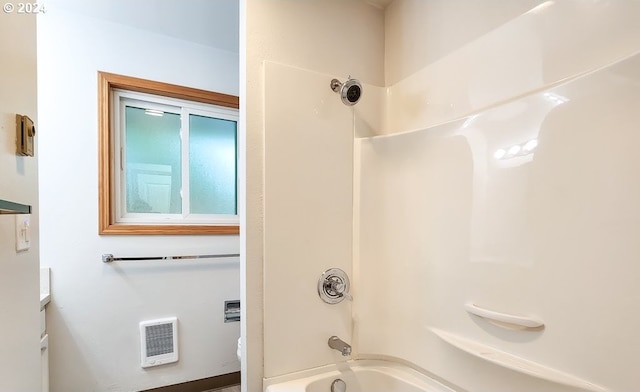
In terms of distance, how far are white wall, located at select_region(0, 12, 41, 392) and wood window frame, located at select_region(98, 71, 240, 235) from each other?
799 millimetres

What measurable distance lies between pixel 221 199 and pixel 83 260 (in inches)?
36.2

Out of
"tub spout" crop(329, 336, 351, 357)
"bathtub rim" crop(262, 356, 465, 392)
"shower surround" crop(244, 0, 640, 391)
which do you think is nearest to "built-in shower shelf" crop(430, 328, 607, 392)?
"shower surround" crop(244, 0, 640, 391)

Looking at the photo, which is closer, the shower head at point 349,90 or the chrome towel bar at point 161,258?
the shower head at point 349,90

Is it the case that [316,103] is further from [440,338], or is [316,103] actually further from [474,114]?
[440,338]

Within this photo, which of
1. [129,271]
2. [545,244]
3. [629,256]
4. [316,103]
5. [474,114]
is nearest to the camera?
[629,256]

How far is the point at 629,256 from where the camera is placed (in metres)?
0.68

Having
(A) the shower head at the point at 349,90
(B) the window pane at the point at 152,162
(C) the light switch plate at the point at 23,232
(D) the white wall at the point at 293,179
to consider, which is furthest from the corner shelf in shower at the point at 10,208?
(B) the window pane at the point at 152,162

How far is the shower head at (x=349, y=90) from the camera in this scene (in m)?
1.25

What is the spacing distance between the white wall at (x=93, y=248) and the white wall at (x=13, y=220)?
80cm

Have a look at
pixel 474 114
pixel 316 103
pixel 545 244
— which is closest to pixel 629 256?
pixel 545 244

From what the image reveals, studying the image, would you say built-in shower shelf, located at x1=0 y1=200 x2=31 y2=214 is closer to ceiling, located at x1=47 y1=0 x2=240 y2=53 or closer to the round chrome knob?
the round chrome knob

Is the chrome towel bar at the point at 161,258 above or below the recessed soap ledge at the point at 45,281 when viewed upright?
above

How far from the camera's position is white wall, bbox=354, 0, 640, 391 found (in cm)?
71

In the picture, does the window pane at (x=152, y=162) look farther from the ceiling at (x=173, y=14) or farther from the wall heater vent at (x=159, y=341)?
the wall heater vent at (x=159, y=341)
